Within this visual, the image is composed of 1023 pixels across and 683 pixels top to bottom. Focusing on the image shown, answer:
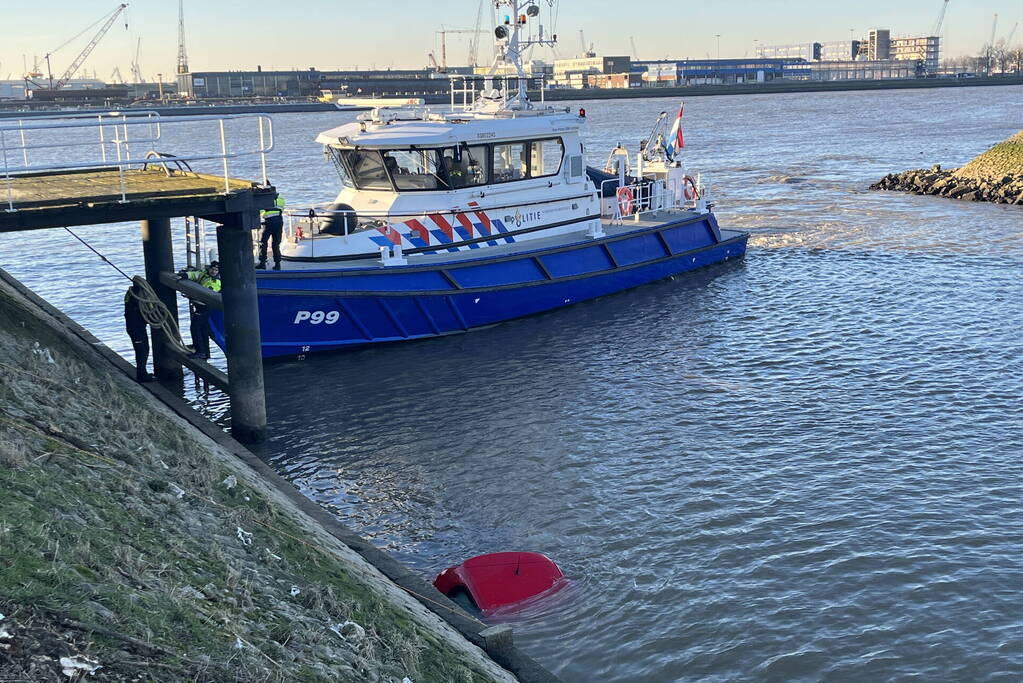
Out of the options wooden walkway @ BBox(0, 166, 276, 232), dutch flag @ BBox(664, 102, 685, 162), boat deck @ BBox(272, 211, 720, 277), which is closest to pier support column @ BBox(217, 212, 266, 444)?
wooden walkway @ BBox(0, 166, 276, 232)

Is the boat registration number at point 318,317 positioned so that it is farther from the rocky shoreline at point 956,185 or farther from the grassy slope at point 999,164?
the grassy slope at point 999,164

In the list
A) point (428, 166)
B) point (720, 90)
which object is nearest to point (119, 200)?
point (428, 166)

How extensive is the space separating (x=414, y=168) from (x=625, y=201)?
730 centimetres

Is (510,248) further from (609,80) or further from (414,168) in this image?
(609,80)

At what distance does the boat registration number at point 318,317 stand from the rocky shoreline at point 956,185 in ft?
97.8

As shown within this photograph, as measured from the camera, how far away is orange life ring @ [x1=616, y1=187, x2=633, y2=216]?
24.3 meters

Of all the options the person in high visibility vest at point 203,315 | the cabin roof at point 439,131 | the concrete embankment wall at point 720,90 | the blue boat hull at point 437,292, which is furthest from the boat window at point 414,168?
the concrete embankment wall at point 720,90

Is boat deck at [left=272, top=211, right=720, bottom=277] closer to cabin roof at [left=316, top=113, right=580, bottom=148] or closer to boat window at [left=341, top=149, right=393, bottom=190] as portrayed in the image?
boat window at [left=341, top=149, right=393, bottom=190]

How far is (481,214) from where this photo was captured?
19562 millimetres

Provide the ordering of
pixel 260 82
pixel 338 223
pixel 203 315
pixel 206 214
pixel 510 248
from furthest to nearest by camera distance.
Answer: pixel 260 82, pixel 510 248, pixel 338 223, pixel 203 315, pixel 206 214

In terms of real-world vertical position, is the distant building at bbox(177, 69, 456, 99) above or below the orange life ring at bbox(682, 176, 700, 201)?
above

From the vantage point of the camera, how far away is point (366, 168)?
18859 millimetres

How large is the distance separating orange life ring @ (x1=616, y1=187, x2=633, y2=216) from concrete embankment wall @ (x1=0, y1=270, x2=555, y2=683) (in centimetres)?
1501

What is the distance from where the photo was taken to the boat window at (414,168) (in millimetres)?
18656
